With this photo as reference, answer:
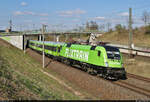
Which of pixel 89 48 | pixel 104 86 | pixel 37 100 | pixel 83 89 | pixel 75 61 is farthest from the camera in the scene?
pixel 75 61

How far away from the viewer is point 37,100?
37.3 feet

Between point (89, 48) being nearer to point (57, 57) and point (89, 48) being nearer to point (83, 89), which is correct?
point (83, 89)

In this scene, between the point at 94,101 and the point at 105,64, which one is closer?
the point at 94,101

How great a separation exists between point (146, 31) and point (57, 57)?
4030cm

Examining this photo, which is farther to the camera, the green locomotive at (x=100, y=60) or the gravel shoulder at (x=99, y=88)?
the green locomotive at (x=100, y=60)

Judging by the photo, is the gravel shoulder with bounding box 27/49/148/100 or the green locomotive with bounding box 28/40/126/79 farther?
the green locomotive with bounding box 28/40/126/79

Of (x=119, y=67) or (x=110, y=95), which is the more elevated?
(x=119, y=67)

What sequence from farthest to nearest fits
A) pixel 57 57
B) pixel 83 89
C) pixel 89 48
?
pixel 57 57 → pixel 89 48 → pixel 83 89

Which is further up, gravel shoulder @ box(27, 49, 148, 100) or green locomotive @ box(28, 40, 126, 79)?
green locomotive @ box(28, 40, 126, 79)

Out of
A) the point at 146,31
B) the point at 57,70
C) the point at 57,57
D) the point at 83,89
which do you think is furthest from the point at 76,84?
the point at 146,31

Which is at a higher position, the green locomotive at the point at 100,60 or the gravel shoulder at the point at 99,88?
the green locomotive at the point at 100,60

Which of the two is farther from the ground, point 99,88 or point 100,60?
point 100,60

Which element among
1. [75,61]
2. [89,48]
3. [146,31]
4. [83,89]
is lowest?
[83,89]

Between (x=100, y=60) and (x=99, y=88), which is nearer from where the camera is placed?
(x=99, y=88)
